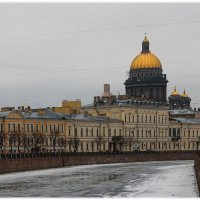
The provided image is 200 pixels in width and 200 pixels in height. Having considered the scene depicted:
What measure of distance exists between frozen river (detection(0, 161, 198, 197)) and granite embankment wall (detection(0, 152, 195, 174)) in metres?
1.36

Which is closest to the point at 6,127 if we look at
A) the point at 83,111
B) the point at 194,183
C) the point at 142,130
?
the point at 83,111

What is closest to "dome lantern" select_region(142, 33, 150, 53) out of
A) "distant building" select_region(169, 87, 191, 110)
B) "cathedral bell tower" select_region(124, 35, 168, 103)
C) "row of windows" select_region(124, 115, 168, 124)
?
"cathedral bell tower" select_region(124, 35, 168, 103)

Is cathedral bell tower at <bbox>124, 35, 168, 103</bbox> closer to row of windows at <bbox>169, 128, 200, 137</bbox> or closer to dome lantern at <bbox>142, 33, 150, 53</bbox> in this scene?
dome lantern at <bbox>142, 33, 150, 53</bbox>

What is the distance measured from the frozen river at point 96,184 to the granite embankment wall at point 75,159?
1.36 metres

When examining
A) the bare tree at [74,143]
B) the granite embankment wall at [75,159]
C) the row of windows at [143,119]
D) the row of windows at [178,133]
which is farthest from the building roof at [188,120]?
the bare tree at [74,143]

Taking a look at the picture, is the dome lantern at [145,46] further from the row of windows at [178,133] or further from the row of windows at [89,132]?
the row of windows at [89,132]

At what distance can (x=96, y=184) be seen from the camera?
46094 mm

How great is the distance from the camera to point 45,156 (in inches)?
2509

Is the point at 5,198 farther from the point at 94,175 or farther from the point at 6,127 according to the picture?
the point at 6,127

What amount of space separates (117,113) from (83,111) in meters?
4.20

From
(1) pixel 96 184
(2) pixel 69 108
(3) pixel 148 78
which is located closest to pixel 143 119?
(2) pixel 69 108

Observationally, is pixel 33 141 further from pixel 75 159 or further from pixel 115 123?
pixel 115 123

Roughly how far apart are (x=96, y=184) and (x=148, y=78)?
60.1 metres

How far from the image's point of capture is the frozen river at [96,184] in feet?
131
